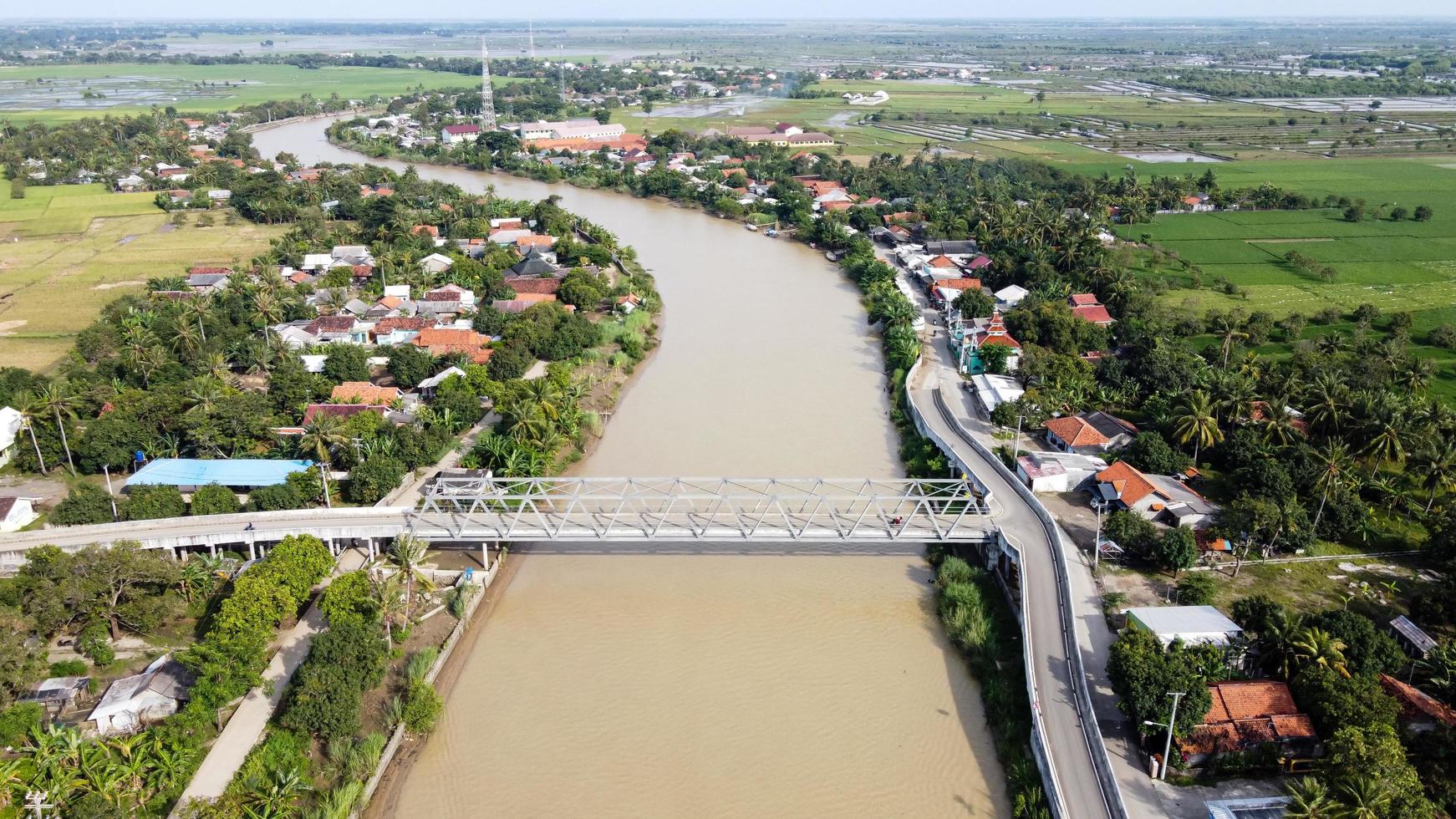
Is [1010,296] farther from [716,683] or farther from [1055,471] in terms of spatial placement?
[716,683]

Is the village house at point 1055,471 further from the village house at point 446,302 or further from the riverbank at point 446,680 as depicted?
→ the village house at point 446,302

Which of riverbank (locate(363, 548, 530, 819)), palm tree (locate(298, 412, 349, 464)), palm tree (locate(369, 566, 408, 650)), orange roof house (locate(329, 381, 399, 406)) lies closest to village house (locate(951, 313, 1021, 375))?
riverbank (locate(363, 548, 530, 819))

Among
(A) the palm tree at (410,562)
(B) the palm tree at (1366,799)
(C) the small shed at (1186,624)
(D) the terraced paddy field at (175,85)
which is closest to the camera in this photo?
(B) the palm tree at (1366,799)

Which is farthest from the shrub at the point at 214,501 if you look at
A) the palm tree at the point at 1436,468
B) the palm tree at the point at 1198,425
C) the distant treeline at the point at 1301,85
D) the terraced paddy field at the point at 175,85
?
the distant treeline at the point at 1301,85

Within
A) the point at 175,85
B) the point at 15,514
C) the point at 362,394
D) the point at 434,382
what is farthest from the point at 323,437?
the point at 175,85

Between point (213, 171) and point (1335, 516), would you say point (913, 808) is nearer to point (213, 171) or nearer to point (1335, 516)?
point (1335, 516)

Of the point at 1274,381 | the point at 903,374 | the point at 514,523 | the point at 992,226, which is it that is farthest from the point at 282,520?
the point at 992,226
